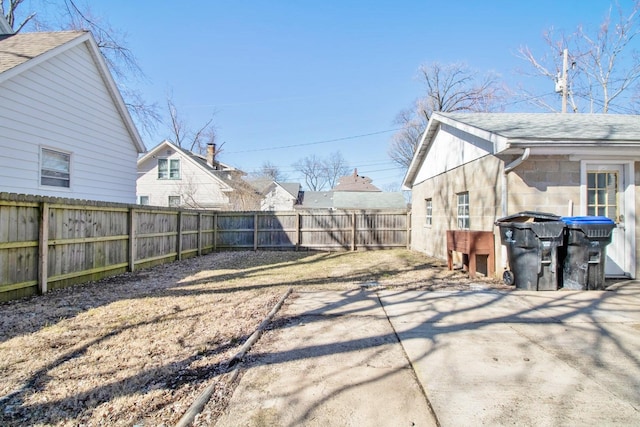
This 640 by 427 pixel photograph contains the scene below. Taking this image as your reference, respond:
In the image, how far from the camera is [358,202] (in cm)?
2948

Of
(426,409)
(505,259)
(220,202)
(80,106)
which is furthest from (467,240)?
(220,202)

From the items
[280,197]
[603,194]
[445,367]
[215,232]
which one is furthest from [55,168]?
[280,197]

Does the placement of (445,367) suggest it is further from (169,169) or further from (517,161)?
(169,169)

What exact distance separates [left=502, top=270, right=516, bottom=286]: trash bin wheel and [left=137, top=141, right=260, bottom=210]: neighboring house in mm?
17758

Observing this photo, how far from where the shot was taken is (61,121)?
302 inches

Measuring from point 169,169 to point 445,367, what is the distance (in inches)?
879

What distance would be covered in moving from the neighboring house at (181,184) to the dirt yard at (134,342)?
1494 centimetres

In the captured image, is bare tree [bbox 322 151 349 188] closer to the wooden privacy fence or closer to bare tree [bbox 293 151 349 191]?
bare tree [bbox 293 151 349 191]

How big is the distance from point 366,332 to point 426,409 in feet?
4.89

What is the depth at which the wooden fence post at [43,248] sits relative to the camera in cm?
523

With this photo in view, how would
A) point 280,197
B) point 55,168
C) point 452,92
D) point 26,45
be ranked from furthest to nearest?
point 280,197 < point 452,92 < point 55,168 < point 26,45

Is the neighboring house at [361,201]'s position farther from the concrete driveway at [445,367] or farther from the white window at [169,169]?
the concrete driveway at [445,367]

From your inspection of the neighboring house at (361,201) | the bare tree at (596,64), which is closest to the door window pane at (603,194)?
the bare tree at (596,64)

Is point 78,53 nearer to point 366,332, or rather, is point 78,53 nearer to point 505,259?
point 366,332
